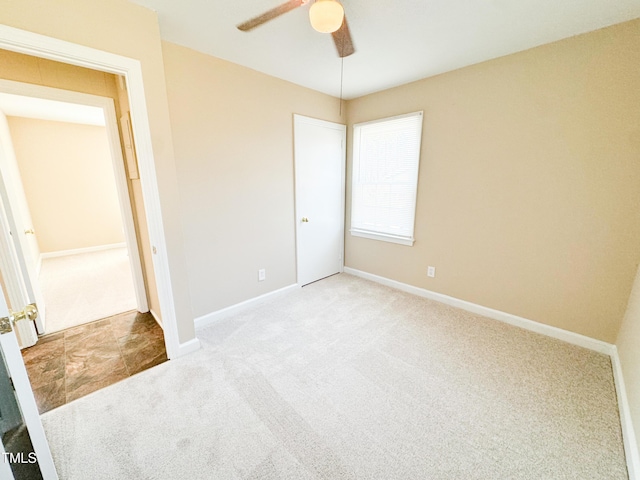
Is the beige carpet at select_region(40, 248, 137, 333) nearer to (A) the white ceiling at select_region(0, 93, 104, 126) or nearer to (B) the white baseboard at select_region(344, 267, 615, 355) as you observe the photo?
(A) the white ceiling at select_region(0, 93, 104, 126)

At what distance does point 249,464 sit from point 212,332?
1306 mm

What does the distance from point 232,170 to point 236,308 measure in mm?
1409

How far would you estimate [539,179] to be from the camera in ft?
7.12

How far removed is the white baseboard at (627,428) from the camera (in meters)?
1.18

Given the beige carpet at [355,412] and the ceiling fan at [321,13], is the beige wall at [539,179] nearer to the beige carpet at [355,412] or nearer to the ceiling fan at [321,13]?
the beige carpet at [355,412]

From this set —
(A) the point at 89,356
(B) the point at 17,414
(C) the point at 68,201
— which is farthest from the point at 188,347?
(C) the point at 68,201

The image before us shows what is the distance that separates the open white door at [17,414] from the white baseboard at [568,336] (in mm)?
2485

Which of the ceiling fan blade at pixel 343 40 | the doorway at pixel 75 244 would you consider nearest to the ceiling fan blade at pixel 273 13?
the ceiling fan blade at pixel 343 40

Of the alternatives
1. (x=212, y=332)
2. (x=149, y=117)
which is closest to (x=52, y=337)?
(x=212, y=332)

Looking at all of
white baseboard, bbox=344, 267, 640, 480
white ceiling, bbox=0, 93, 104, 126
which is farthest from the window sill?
white ceiling, bbox=0, 93, 104, 126

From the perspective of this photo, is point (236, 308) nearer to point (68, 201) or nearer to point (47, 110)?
point (47, 110)

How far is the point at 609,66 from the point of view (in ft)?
5.92

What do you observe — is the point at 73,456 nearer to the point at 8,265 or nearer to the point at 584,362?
the point at 8,265

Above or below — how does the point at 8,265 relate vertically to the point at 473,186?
below
